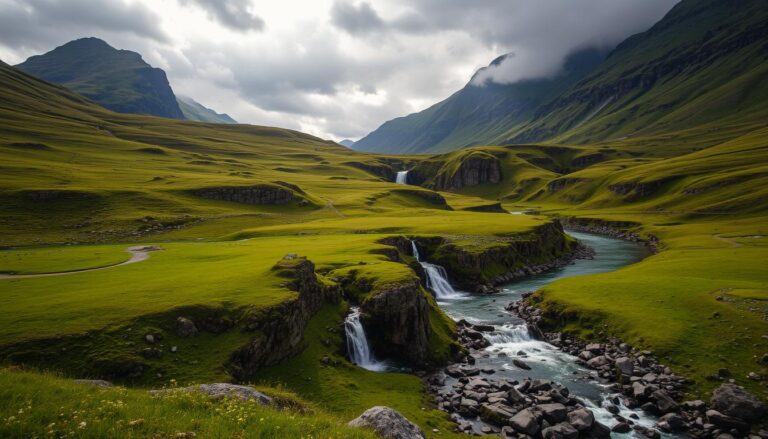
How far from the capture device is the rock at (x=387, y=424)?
608 inches

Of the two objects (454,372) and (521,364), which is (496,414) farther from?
(521,364)

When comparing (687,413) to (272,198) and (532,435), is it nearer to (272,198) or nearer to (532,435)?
(532,435)

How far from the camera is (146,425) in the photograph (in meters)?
11.5

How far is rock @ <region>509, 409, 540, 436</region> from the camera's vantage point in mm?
27047

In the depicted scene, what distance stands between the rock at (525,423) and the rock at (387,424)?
14.2 meters

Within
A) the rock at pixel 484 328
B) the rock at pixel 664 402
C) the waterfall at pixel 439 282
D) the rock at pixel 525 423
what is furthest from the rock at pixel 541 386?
the waterfall at pixel 439 282

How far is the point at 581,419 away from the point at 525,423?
13.9 feet

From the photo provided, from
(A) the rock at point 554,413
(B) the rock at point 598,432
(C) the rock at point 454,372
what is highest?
(A) the rock at point 554,413

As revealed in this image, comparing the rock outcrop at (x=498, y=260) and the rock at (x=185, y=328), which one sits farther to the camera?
the rock outcrop at (x=498, y=260)

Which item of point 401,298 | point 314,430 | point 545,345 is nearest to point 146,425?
point 314,430

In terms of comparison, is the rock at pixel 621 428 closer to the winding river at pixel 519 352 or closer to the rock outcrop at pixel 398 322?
the winding river at pixel 519 352

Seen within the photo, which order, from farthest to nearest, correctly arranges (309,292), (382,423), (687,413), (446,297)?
(446,297)
(309,292)
(687,413)
(382,423)

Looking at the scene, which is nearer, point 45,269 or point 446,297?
point 45,269

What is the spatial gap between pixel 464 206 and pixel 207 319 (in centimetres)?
15544
